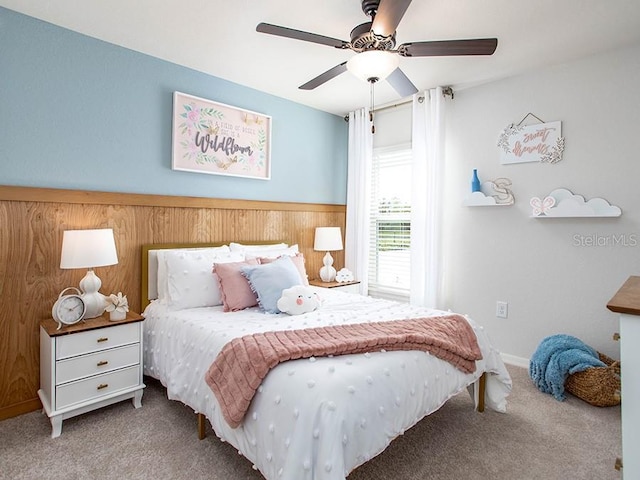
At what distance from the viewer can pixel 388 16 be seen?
66.7 inches

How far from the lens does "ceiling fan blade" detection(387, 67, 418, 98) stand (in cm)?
228

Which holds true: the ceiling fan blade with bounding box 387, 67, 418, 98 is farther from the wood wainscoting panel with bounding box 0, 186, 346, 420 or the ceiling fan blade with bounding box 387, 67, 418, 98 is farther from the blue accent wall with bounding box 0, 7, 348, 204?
the wood wainscoting panel with bounding box 0, 186, 346, 420

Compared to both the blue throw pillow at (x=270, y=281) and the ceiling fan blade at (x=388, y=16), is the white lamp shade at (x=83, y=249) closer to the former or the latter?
the blue throw pillow at (x=270, y=281)

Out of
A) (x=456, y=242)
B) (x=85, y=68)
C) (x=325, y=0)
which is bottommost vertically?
(x=456, y=242)

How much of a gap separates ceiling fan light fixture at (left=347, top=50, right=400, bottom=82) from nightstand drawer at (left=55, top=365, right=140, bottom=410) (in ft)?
7.51

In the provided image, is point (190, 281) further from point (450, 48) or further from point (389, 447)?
point (450, 48)

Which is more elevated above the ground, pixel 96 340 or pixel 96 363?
pixel 96 340

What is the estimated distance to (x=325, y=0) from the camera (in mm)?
2059

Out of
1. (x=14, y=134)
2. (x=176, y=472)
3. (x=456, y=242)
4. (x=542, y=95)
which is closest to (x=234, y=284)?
(x=176, y=472)

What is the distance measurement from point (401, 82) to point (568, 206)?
160cm

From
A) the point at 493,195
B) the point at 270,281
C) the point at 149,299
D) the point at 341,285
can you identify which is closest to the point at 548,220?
the point at 493,195

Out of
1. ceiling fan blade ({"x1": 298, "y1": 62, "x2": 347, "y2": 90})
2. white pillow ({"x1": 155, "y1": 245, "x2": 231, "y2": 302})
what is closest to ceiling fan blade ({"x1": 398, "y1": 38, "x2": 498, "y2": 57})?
ceiling fan blade ({"x1": 298, "y1": 62, "x2": 347, "y2": 90})

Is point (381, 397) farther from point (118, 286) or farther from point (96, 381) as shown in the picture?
point (118, 286)

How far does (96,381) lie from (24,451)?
429 millimetres
